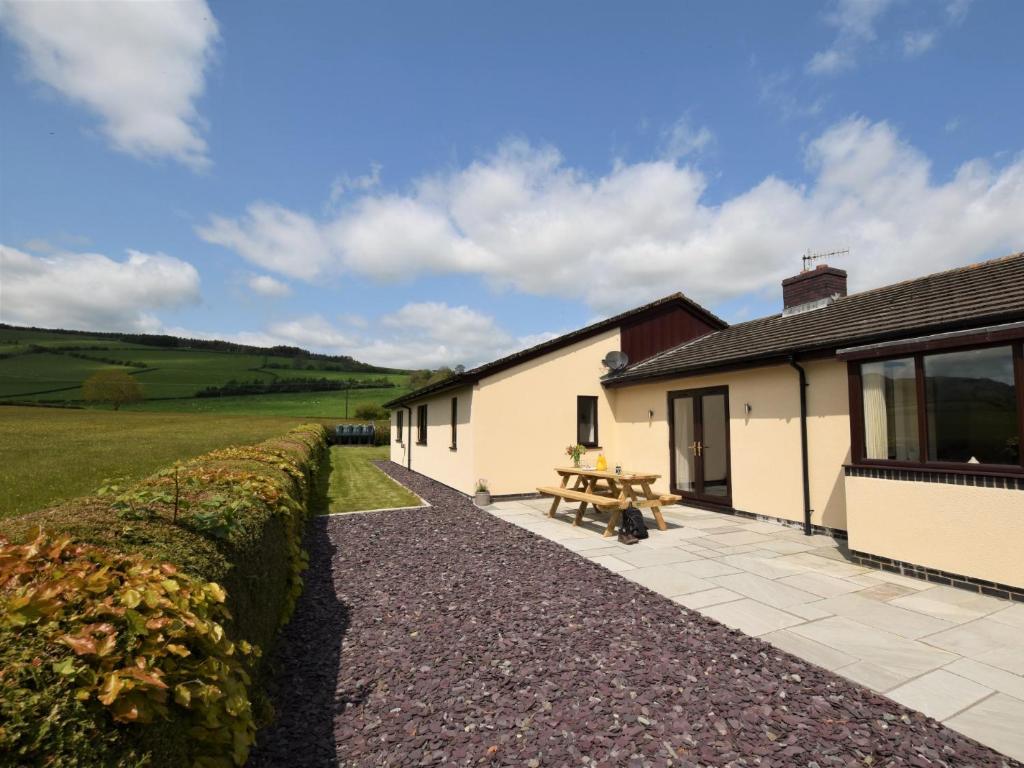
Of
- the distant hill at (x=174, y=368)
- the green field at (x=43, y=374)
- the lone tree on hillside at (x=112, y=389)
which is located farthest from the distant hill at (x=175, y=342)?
the lone tree on hillside at (x=112, y=389)

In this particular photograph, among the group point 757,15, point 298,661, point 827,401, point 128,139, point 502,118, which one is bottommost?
point 298,661

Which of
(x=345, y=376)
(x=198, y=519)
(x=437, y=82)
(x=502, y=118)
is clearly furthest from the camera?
(x=345, y=376)

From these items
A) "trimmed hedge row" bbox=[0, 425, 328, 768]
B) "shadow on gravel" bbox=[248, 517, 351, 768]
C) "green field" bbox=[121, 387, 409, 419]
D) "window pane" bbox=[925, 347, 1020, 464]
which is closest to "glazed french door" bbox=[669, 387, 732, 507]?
"window pane" bbox=[925, 347, 1020, 464]

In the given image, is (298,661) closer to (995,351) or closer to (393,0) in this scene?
(995,351)

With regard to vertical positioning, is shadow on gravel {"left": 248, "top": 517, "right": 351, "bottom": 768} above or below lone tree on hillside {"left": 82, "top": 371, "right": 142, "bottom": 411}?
below

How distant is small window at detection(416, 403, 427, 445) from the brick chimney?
12.2 m

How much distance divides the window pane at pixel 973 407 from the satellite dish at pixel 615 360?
732cm

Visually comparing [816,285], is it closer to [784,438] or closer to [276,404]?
[784,438]

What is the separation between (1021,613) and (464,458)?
32.7 ft

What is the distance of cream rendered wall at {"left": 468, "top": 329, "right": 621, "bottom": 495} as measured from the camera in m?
11.7

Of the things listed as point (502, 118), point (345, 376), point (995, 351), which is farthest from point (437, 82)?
point (345, 376)

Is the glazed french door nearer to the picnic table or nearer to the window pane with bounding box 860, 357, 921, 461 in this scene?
the picnic table

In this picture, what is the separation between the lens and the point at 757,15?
7773 millimetres

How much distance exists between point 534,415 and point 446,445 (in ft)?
11.5
